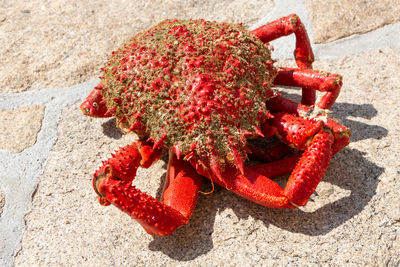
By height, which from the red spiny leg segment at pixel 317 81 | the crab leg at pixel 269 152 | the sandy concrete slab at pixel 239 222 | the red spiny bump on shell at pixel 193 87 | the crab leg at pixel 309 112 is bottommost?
the sandy concrete slab at pixel 239 222

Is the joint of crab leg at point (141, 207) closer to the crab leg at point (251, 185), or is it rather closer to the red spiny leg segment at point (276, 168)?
the crab leg at point (251, 185)

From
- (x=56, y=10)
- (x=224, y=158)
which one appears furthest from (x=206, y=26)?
(x=56, y=10)

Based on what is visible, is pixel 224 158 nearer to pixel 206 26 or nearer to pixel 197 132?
pixel 197 132

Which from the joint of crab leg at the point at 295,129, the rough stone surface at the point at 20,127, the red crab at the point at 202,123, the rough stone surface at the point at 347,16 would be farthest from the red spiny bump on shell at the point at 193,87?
the rough stone surface at the point at 347,16

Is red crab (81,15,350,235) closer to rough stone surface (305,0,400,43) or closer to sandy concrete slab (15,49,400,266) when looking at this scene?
sandy concrete slab (15,49,400,266)

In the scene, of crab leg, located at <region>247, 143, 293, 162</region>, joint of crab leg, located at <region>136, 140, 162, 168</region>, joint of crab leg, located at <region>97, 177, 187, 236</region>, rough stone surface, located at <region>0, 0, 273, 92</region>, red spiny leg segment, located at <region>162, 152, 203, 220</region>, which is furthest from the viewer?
rough stone surface, located at <region>0, 0, 273, 92</region>

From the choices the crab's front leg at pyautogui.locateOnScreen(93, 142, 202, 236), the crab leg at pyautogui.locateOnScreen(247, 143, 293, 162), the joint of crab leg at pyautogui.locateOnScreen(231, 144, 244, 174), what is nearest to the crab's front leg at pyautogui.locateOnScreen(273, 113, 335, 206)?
the crab leg at pyautogui.locateOnScreen(247, 143, 293, 162)

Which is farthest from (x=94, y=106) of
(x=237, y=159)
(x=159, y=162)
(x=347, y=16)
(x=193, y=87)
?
(x=347, y=16)
